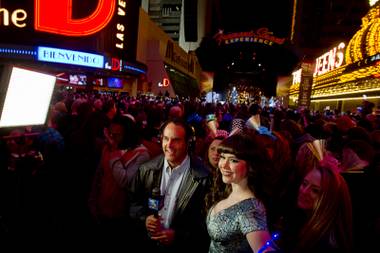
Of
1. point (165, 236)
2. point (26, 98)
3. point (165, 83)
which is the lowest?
point (165, 236)

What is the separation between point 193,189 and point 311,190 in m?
0.97

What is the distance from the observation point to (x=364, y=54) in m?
12.8

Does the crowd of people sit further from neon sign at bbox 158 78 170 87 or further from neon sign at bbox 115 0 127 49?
neon sign at bbox 115 0 127 49

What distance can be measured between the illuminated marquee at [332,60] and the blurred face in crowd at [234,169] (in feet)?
63.8

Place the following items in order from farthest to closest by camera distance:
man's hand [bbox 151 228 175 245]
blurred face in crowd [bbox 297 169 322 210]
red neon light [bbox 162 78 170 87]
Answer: red neon light [bbox 162 78 170 87], man's hand [bbox 151 228 175 245], blurred face in crowd [bbox 297 169 322 210]

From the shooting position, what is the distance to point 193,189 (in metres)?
2.92

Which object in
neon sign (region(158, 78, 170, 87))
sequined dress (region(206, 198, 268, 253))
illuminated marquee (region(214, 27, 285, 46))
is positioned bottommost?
sequined dress (region(206, 198, 268, 253))

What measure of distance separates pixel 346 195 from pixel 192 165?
1.29 meters

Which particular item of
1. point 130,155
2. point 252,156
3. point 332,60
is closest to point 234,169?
point 252,156

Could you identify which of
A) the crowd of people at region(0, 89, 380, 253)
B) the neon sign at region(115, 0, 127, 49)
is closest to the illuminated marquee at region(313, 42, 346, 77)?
the neon sign at region(115, 0, 127, 49)

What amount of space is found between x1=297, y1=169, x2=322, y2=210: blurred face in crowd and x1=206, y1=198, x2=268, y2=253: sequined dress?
1.99 ft

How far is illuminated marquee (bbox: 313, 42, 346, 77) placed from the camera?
2023 cm

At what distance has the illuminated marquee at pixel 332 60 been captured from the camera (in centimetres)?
2023

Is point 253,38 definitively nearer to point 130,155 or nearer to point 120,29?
point 120,29
